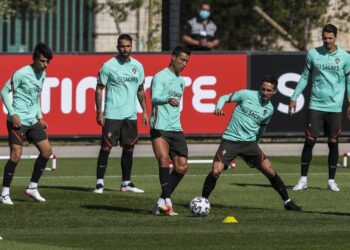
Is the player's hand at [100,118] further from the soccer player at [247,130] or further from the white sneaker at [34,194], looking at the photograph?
the soccer player at [247,130]

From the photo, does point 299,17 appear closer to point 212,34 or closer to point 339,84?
point 212,34

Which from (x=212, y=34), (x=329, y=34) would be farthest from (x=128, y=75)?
(x=212, y=34)

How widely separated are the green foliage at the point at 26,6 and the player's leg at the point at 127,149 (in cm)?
1756

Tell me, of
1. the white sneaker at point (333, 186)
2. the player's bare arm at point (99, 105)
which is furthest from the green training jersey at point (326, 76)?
the player's bare arm at point (99, 105)

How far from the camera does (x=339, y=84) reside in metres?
18.9

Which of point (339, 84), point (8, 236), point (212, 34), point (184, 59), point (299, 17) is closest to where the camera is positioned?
point (8, 236)

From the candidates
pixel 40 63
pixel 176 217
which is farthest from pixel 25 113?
pixel 176 217

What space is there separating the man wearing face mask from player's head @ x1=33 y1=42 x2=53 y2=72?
12.8 metres

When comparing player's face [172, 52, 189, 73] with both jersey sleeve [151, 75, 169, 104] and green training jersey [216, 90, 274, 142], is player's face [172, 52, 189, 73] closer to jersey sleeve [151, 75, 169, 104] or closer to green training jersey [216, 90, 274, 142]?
jersey sleeve [151, 75, 169, 104]

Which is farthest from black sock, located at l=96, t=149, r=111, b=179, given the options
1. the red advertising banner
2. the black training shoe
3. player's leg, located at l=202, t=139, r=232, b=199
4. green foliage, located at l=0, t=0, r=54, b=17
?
green foliage, located at l=0, t=0, r=54, b=17

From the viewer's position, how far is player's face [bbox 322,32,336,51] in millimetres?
18516

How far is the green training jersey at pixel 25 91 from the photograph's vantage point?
57.0 feet

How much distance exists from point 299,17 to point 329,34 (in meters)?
17.9

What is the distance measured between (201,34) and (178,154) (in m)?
13.6
